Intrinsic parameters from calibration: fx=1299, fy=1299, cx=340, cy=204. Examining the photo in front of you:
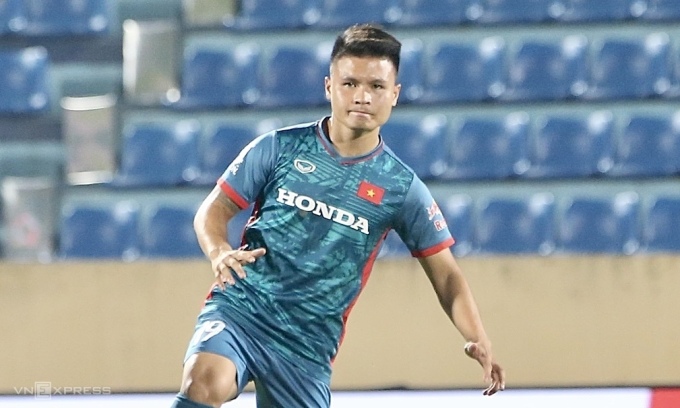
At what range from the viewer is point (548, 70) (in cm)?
850

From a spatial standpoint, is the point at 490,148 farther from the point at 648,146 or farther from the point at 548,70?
the point at 648,146

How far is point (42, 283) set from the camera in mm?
5316

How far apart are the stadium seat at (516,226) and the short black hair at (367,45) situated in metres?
4.21

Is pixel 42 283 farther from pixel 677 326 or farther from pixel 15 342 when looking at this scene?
pixel 677 326

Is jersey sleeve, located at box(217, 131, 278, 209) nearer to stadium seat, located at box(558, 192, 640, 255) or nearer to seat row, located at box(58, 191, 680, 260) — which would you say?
seat row, located at box(58, 191, 680, 260)

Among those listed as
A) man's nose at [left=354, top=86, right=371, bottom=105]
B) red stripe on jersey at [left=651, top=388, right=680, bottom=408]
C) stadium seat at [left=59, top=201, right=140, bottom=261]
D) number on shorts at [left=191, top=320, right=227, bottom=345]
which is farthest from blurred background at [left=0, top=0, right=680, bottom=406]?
man's nose at [left=354, top=86, right=371, bottom=105]

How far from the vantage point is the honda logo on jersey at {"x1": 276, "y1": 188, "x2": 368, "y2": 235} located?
3.67 metres

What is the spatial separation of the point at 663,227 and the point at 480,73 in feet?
5.36

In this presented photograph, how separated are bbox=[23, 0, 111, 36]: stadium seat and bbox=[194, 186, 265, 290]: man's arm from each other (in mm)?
5794

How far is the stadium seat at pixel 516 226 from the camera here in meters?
7.85

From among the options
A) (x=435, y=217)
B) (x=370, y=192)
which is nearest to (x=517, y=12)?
(x=435, y=217)

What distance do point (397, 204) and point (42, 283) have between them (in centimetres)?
210

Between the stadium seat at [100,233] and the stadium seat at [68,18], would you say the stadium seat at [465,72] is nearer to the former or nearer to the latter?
the stadium seat at [100,233]

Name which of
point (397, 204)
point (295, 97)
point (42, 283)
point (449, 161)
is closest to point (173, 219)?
point (295, 97)
